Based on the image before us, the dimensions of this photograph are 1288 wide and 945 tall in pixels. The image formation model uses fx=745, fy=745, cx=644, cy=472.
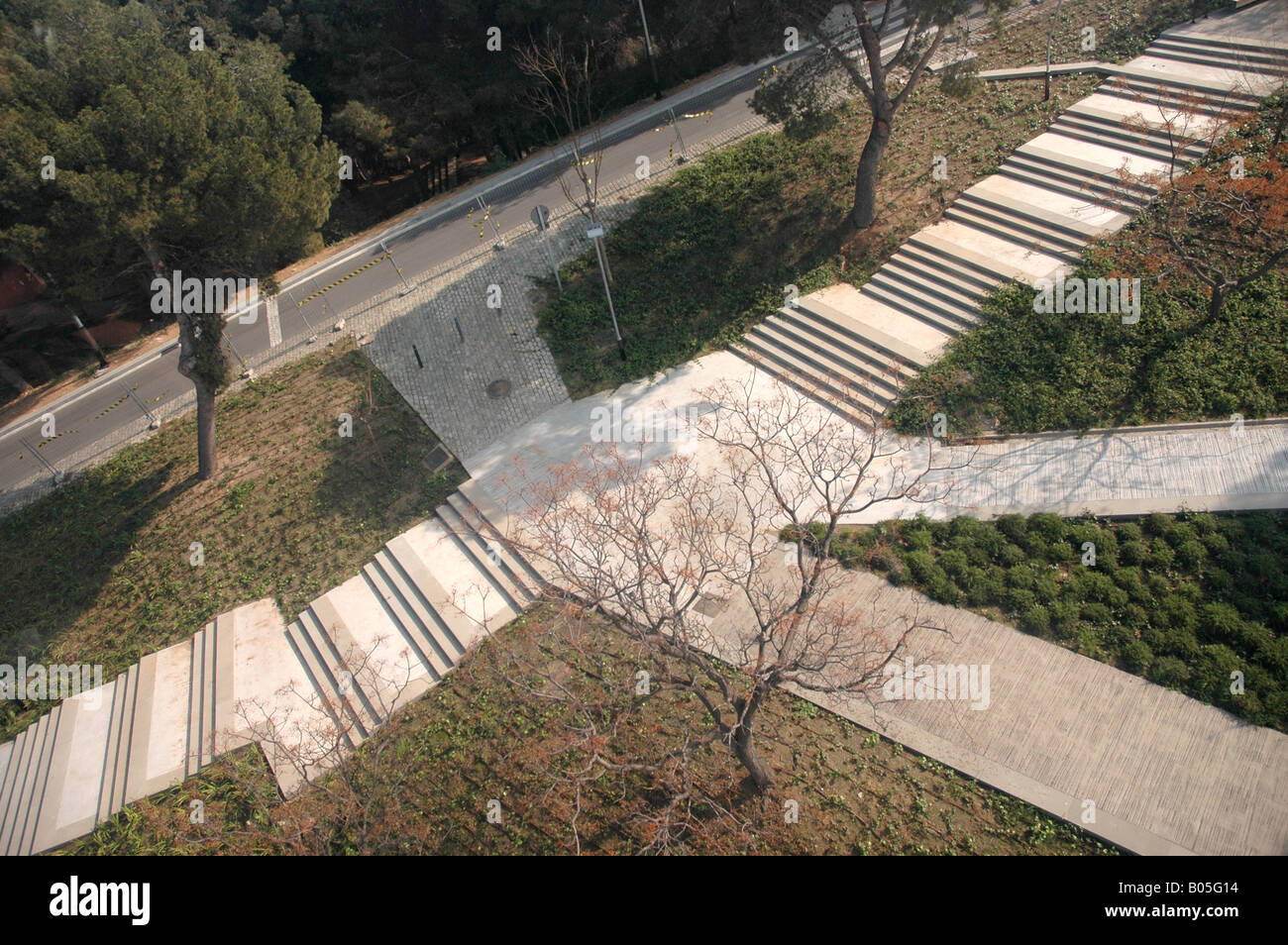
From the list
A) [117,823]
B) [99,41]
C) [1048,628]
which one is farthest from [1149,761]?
[99,41]

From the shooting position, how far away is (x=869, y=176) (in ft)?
73.3

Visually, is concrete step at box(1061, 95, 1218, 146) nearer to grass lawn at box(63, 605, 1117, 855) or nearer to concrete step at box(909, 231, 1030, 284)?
concrete step at box(909, 231, 1030, 284)

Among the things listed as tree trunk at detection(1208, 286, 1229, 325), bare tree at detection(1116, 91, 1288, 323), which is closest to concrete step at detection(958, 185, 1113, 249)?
bare tree at detection(1116, 91, 1288, 323)

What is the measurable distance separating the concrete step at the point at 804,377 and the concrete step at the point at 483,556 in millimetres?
9201

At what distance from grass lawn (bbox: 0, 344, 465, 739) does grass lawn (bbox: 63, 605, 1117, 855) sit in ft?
16.6

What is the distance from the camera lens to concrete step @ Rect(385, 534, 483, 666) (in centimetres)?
1727

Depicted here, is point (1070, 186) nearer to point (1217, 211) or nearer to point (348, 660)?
point (1217, 211)

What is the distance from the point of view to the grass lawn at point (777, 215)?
22797 millimetres

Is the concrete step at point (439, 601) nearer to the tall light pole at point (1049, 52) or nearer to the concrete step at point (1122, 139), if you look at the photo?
the concrete step at point (1122, 139)

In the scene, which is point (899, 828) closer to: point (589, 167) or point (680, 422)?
point (680, 422)

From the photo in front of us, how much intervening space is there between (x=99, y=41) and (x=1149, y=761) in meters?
28.2

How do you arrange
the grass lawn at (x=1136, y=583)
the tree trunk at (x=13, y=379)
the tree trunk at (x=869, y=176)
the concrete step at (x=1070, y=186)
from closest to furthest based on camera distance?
1. the grass lawn at (x=1136, y=583)
2. the concrete step at (x=1070, y=186)
3. the tree trunk at (x=869, y=176)
4. the tree trunk at (x=13, y=379)

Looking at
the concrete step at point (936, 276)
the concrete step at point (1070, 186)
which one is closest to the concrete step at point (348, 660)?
the concrete step at point (936, 276)

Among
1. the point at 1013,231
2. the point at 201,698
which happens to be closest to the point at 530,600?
the point at 201,698
